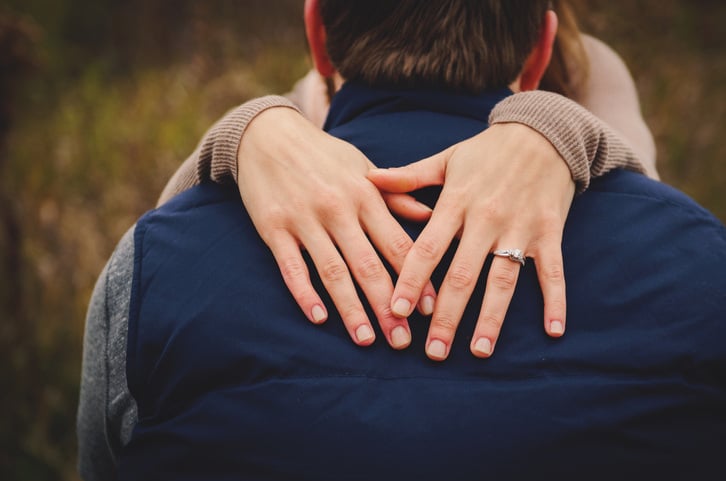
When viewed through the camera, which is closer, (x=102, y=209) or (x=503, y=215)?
(x=503, y=215)

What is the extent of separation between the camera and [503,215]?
107 cm

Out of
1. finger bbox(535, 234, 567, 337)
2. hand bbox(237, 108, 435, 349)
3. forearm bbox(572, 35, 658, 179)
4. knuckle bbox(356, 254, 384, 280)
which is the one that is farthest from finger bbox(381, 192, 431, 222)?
forearm bbox(572, 35, 658, 179)

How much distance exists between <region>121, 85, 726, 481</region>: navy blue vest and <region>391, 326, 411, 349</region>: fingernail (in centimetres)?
2

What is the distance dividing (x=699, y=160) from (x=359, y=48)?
11.8 ft

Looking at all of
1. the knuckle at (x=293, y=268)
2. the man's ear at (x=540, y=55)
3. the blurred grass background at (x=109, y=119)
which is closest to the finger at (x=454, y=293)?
the knuckle at (x=293, y=268)

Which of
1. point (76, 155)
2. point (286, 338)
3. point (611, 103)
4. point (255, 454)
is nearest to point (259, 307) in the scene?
point (286, 338)

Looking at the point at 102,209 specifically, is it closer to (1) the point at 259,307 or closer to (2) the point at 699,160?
(1) the point at 259,307

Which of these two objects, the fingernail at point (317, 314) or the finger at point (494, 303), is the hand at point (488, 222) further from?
the fingernail at point (317, 314)

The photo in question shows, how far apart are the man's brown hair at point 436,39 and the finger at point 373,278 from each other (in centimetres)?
42

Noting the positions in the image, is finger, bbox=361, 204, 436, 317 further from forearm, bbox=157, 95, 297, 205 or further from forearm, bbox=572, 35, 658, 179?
forearm, bbox=572, 35, 658, 179

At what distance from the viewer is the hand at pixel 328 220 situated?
99cm

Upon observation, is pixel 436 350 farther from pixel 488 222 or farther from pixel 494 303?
pixel 488 222

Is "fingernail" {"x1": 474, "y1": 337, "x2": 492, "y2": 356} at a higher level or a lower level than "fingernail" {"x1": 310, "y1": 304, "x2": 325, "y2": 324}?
lower

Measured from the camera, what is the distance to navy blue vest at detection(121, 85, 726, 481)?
92 centimetres
